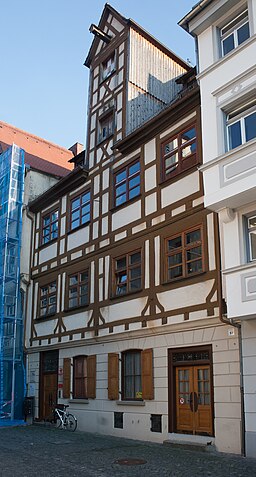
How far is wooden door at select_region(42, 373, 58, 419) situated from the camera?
1945 cm

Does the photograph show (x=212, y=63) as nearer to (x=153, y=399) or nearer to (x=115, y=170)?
(x=115, y=170)

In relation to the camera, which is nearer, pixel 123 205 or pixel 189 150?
pixel 189 150

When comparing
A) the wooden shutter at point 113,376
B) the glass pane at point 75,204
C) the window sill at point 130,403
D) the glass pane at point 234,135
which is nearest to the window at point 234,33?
the glass pane at point 234,135

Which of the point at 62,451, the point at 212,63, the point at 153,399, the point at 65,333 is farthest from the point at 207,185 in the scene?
the point at 65,333

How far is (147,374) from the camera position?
570 inches

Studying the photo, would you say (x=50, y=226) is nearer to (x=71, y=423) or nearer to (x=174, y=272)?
(x=71, y=423)

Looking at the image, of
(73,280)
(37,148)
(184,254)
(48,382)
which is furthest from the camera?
(37,148)

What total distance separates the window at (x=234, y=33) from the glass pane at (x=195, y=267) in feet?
17.6

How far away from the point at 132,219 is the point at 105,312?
10.5ft

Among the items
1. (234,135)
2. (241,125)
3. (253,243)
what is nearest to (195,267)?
(253,243)

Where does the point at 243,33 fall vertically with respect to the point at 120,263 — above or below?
above

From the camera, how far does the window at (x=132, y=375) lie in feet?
49.9

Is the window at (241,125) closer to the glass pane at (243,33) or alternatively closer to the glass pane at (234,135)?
the glass pane at (234,135)

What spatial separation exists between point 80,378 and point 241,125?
34.8ft
